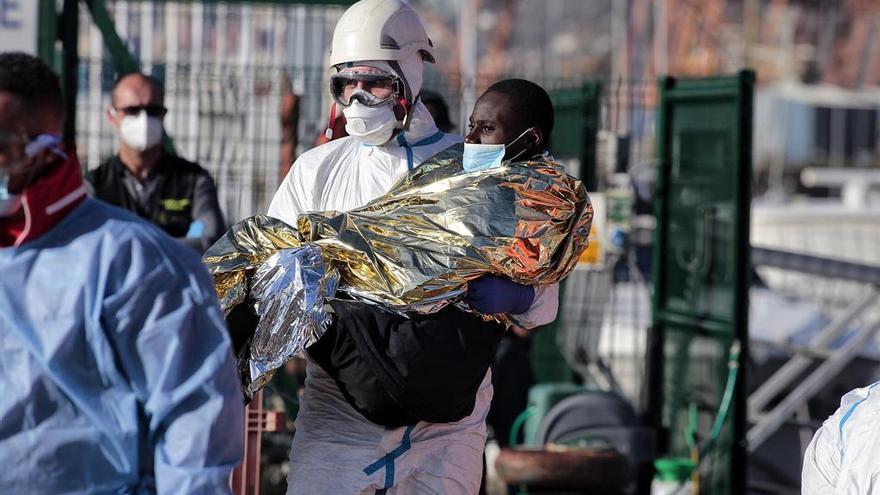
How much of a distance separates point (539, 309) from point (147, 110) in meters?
3.26

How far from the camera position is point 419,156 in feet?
15.5

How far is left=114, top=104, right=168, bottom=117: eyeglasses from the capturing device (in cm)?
717

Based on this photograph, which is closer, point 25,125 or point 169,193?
point 25,125

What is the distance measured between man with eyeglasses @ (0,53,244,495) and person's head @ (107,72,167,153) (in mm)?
4220

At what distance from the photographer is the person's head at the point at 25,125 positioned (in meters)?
2.92

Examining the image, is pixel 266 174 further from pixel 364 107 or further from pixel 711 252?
pixel 364 107

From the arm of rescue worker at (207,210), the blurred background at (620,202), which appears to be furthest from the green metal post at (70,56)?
the arm of rescue worker at (207,210)

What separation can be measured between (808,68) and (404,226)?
52982mm

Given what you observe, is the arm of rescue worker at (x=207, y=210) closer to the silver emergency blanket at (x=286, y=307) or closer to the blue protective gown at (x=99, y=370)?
the silver emergency blanket at (x=286, y=307)

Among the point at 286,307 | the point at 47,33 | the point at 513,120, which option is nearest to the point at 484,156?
the point at 513,120

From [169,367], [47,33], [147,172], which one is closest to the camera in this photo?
[169,367]

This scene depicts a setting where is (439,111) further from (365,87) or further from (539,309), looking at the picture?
(539,309)

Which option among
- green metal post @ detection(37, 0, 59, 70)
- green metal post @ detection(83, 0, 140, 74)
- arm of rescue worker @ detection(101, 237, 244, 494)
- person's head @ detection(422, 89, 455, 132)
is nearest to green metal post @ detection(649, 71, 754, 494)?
person's head @ detection(422, 89, 455, 132)

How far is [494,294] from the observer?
14.2 feet
